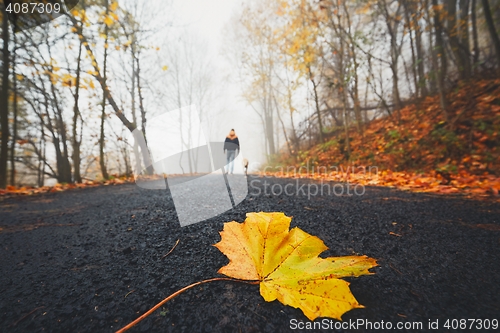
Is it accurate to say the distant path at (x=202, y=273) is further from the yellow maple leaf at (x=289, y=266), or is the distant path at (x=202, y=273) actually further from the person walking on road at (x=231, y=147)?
the person walking on road at (x=231, y=147)

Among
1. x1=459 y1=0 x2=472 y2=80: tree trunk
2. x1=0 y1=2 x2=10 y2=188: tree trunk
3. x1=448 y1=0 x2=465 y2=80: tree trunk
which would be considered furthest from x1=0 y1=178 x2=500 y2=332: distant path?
x1=448 y1=0 x2=465 y2=80: tree trunk

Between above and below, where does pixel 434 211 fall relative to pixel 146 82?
below

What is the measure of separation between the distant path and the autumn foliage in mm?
2210

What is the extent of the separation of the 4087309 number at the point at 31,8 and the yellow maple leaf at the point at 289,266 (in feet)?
22.6

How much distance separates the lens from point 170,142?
82.8 feet

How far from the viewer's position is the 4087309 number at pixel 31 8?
4.54 meters

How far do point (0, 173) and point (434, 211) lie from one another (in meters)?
7.61

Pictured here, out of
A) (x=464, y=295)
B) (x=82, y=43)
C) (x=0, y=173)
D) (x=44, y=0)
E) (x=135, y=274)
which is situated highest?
(x=82, y=43)

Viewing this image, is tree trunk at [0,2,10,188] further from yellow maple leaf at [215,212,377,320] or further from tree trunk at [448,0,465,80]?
tree trunk at [448,0,465,80]

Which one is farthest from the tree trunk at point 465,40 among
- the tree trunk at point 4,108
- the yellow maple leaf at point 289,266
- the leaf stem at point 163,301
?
the tree trunk at point 4,108

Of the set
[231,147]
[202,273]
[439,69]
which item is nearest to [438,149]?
[439,69]

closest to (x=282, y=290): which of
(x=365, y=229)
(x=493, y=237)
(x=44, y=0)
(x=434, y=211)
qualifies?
(x=365, y=229)

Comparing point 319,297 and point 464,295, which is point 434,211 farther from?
point 319,297

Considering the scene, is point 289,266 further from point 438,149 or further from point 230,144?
point 230,144
